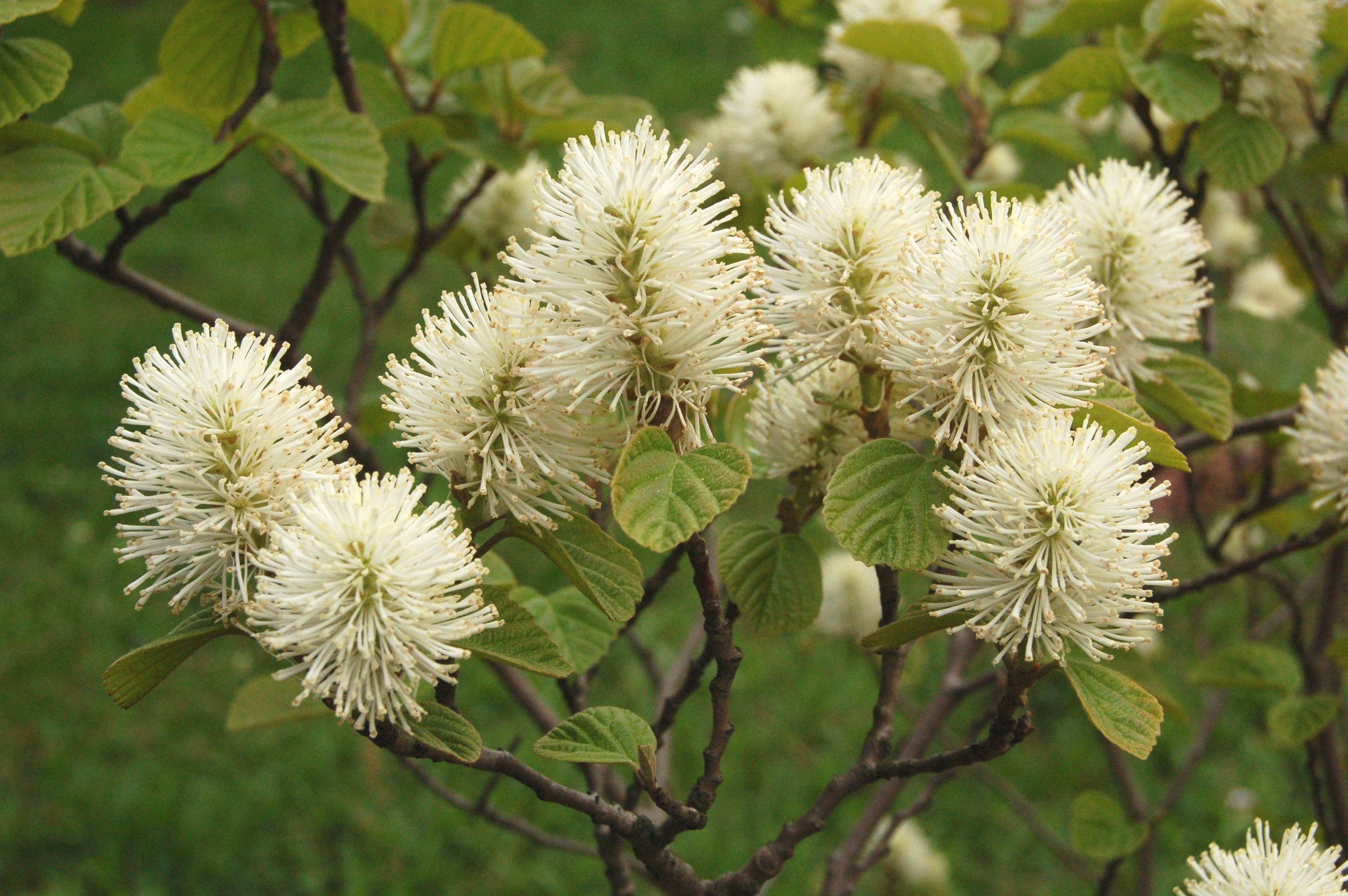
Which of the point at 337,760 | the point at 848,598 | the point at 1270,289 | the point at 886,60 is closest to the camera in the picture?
the point at 886,60

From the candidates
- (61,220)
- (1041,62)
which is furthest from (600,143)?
(1041,62)

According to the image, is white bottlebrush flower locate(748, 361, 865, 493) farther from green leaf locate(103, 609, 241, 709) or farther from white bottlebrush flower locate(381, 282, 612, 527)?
green leaf locate(103, 609, 241, 709)

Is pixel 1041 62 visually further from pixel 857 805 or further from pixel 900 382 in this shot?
pixel 900 382

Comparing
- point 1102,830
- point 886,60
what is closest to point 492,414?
point 1102,830

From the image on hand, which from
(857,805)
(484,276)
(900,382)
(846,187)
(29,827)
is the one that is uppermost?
(484,276)

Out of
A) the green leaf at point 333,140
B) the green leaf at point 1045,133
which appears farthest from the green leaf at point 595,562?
the green leaf at point 1045,133

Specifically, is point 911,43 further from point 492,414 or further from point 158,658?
point 158,658

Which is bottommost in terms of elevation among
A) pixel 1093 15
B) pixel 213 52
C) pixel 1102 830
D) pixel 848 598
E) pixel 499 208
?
pixel 1102 830
